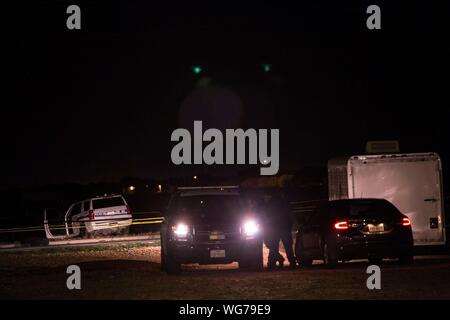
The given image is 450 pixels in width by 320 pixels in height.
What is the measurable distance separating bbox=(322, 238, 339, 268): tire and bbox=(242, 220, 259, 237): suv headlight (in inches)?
59.5

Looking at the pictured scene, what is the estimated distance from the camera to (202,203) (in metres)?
17.5

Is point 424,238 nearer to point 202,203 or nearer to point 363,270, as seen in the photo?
point 363,270

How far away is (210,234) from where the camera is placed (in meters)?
15.5

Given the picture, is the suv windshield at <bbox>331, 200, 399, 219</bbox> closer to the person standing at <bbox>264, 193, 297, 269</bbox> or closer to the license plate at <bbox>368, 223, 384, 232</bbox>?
the license plate at <bbox>368, 223, 384, 232</bbox>

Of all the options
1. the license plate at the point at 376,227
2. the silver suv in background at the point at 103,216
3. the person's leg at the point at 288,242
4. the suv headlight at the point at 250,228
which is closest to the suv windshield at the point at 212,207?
the suv headlight at the point at 250,228

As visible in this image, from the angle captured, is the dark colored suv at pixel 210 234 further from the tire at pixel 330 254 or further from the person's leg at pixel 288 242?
the tire at pixel 330 254

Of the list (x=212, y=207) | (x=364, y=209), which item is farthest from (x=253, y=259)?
(x=364, y=209)

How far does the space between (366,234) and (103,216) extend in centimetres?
1628

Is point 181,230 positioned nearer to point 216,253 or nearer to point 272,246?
point 216,253

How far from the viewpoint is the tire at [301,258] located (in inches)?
681

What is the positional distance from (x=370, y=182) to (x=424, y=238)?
72.2 inches

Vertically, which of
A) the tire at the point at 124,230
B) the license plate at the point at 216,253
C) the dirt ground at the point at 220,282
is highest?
the tire at the point at 124,230

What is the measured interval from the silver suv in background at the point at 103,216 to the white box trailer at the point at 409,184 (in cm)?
1337
